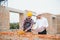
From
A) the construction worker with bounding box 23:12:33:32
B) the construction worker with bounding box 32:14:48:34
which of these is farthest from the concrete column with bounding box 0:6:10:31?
the construction worker with bounding box 32:14:48:34

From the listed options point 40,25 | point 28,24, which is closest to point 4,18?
point 28,24

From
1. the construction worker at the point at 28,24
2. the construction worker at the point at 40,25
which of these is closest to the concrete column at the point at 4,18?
the construction worker at the point at 28,24

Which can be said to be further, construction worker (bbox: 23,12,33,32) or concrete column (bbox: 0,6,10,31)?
concrete column (bbox: 0,6,10,31)

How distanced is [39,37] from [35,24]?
880 millimetres

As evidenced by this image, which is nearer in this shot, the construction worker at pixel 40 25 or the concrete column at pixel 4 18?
the construction worker at pixel 40 25

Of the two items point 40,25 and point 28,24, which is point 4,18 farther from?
point 40,25

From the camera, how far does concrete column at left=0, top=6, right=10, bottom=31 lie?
200 inches

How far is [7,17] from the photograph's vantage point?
210 inches

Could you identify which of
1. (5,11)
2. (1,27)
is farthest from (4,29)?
(5,11)

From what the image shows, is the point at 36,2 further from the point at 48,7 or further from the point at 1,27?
the point at 1,27

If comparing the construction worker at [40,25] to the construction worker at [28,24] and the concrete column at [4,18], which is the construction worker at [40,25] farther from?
the concrete column at [4,18]

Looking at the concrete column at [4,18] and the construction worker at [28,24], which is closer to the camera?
the construction worker at [28,24]

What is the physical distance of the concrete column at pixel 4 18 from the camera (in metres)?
5.08

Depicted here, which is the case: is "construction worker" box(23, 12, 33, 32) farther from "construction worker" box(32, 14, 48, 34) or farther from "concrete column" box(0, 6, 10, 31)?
"concrete column" box(0, 6, 10, 31)
